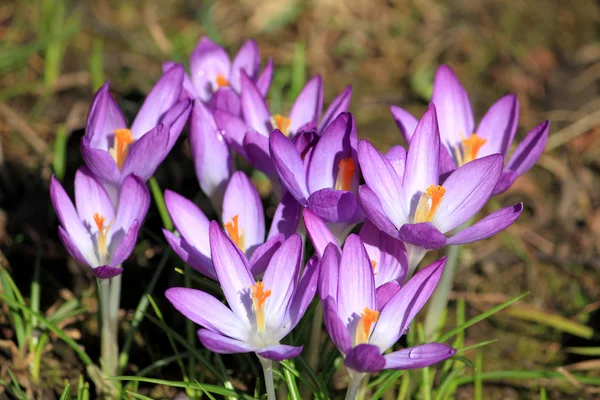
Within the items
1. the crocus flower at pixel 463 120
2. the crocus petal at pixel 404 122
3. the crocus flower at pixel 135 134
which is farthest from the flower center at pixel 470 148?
the crocus flower at pixel 135 134

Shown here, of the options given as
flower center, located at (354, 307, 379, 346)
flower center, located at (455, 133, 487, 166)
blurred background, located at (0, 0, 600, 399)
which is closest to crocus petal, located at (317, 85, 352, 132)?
flower center, located at (455, 133, 487, 166)

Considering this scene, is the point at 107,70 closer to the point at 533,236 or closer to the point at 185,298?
the point at 533,236

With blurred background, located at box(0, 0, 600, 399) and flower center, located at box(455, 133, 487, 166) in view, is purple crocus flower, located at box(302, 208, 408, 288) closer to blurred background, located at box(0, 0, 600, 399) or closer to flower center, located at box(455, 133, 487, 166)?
flower center, located at box(455, 133, 487, 166)

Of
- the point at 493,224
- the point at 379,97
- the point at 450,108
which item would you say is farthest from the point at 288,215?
the point at 379,97

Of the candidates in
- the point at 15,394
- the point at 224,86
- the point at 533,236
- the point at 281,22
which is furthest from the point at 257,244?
the point at 281,22

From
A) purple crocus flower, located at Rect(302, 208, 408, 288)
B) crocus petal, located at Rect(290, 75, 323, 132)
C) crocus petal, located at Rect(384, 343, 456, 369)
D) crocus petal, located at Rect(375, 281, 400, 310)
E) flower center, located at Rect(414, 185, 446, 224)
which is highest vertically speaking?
crocus petal, located at Rect(290, 75, 323, 132)

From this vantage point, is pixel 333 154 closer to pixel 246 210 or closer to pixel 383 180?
pixel 383 180

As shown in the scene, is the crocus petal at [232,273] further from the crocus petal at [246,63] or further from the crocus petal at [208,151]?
the crocus petal at [246,63]
